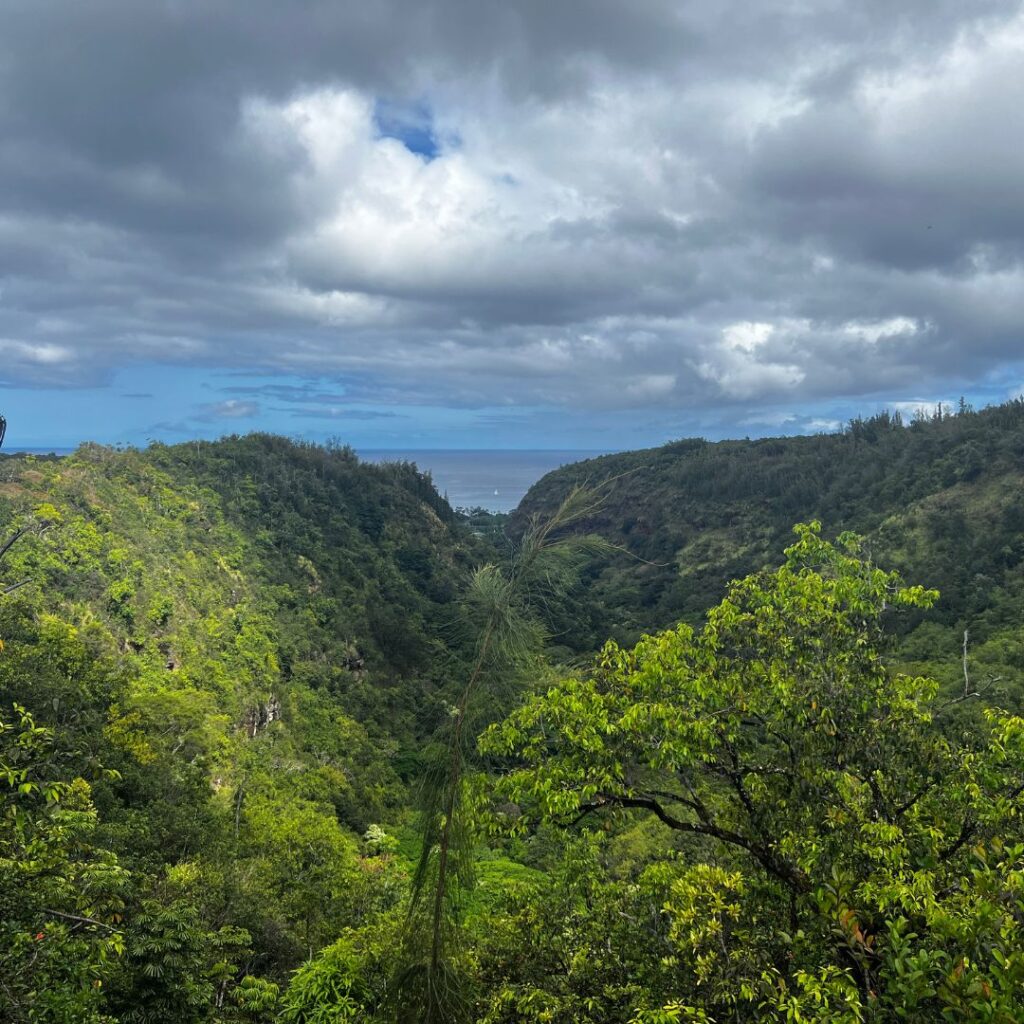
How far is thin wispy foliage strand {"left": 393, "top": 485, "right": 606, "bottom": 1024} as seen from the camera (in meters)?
4.11

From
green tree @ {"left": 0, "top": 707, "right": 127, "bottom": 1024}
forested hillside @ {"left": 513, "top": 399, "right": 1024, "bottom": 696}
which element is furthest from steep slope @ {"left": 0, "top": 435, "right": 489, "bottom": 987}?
forested hillside @ {"left": 513, "top": 399, "right": 1024, "bottom": 696}

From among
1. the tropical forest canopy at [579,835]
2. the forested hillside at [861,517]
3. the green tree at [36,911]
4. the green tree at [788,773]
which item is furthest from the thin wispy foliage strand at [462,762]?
the forested hillside at [861,517]

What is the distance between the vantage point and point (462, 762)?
13.6 feet

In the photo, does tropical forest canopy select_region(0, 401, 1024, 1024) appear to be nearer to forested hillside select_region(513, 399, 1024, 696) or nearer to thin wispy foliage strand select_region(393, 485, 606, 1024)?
thin wispy foliage strand select_region(393, 485, 606, 1024)

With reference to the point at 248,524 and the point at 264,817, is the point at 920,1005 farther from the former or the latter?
the point at 248,524

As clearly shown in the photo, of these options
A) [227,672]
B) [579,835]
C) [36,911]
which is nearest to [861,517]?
[227,672]

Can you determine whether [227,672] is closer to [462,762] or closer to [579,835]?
[579,835]

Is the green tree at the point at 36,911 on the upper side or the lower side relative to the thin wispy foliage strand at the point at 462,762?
lower

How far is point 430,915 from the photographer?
13.9ft

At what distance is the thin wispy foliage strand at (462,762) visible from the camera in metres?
4.11

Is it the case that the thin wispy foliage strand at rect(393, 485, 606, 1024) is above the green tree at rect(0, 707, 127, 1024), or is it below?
above

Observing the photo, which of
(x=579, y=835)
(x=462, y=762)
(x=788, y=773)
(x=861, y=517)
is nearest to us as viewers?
(x=462, y=762)

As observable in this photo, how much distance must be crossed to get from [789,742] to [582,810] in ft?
8.01

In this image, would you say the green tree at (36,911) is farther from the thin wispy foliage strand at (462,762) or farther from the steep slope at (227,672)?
the thin wispy foliage strand at (462,762)
